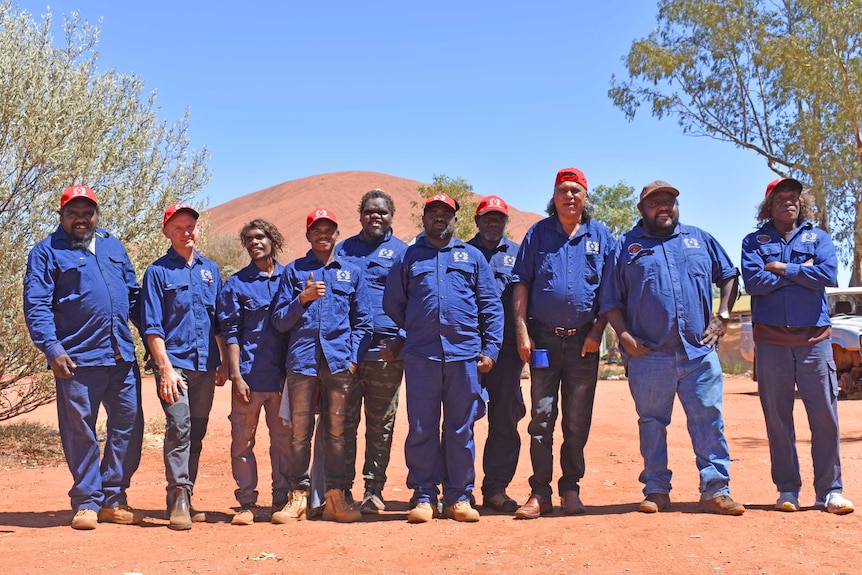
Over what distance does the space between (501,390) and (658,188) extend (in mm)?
1862

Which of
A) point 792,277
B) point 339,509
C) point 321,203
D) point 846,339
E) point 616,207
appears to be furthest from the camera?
point 321,203

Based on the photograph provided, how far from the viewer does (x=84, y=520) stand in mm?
5922

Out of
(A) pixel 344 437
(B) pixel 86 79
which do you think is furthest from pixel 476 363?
(B) pixel 86 79

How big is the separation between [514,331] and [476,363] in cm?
52

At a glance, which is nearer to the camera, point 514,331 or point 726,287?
point 726,287

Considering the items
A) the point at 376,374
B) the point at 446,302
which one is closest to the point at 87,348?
the point at 376,374

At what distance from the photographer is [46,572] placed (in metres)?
4.84

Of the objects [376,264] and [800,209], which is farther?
[376,264]

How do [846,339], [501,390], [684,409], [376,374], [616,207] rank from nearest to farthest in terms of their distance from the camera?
[684,409], [376,374], [501,390], [846,339], [616,207]

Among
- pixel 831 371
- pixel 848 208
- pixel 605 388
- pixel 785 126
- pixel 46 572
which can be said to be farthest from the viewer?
pixel 785 126

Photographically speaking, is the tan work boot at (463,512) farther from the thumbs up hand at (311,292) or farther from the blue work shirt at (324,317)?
the thumbs up hand at (311,292)

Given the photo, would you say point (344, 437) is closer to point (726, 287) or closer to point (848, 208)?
point (726, 287)

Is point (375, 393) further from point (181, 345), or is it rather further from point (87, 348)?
point (87, 348)

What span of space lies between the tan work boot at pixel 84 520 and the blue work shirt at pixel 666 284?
3.71 meters
